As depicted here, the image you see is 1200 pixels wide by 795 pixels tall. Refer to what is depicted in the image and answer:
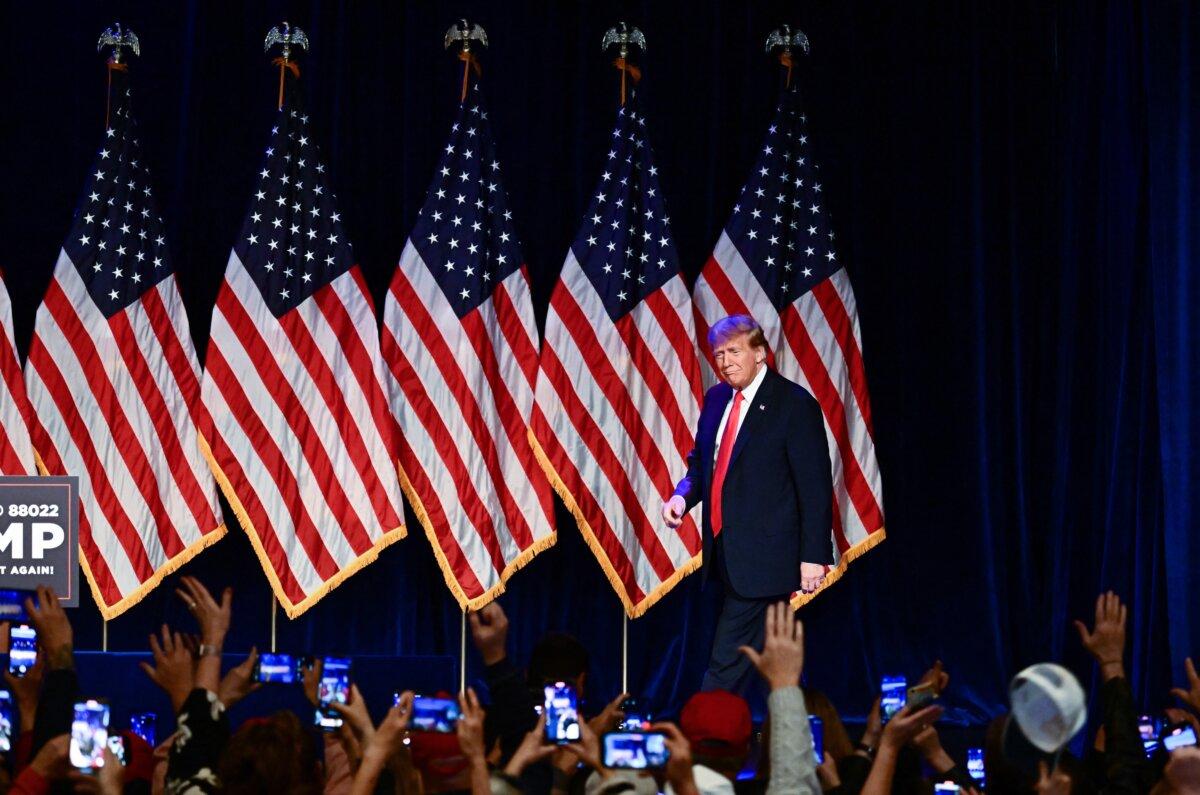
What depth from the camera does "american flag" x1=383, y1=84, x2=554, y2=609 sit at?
776 centimetres

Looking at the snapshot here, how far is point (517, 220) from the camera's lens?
8531mm

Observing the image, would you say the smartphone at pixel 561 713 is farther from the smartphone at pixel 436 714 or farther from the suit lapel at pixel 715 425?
the suit lapel at pixel 715 425

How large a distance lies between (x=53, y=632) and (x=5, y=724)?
1.03 ft

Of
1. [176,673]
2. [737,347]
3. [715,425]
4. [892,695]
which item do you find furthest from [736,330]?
[176,673]

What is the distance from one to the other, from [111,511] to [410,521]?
1.48m

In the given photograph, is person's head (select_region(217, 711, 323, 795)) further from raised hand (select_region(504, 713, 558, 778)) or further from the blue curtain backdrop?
the blue curtain backdrop

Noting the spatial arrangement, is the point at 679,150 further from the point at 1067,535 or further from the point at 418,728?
the point at 418,728

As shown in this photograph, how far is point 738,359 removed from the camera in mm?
6316

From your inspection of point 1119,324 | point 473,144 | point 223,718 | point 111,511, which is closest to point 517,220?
point 473,144

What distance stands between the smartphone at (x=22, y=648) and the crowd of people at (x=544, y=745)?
126 mm

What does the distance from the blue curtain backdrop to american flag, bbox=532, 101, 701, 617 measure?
54 cm

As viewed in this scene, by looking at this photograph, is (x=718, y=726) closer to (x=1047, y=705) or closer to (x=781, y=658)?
(x=781, y=658)

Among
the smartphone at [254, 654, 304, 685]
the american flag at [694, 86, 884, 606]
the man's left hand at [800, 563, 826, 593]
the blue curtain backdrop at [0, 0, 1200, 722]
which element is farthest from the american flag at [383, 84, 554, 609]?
the smartphone at [254, 654, 304, 685]

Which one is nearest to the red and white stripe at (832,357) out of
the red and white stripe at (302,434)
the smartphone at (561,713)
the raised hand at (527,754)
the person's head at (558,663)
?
the red and white stripe at (302,434)
